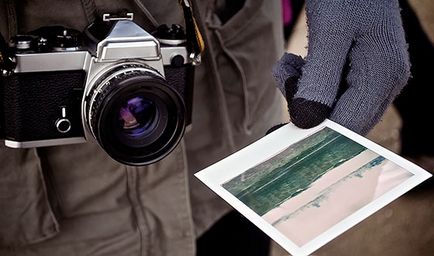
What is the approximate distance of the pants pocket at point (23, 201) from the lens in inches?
26.9

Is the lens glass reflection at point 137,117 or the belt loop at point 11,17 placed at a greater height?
the belt loop at point 11,17

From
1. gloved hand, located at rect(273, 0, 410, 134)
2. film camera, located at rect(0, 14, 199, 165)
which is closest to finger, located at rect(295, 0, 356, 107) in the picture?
gloved hand, located at rect(273, 0, 410, 134)

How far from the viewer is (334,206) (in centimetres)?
57

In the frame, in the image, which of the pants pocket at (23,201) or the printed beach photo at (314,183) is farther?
the pants pocket at (23,201)

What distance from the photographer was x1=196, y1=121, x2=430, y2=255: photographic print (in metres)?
0.56

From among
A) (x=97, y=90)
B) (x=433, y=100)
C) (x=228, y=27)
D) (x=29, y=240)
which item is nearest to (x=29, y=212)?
(x=29, y=240)

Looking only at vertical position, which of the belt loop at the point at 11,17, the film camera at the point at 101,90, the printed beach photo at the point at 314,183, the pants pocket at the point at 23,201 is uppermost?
the belt loop at the point at 11,17

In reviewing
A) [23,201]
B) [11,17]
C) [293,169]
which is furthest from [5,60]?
[293,169]

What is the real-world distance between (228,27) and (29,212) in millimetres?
280

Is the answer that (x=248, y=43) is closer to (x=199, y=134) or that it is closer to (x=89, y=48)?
(x=199, y=134)

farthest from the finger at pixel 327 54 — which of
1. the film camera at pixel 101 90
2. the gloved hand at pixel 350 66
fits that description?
the film camera at pixel 101 90

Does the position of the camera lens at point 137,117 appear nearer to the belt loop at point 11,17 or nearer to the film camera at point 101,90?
the film camera at point 101,90

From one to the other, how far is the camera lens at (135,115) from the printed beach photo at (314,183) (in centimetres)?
9

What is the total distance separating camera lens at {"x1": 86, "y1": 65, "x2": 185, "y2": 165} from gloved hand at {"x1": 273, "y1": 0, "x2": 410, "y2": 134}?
0.37 feet
